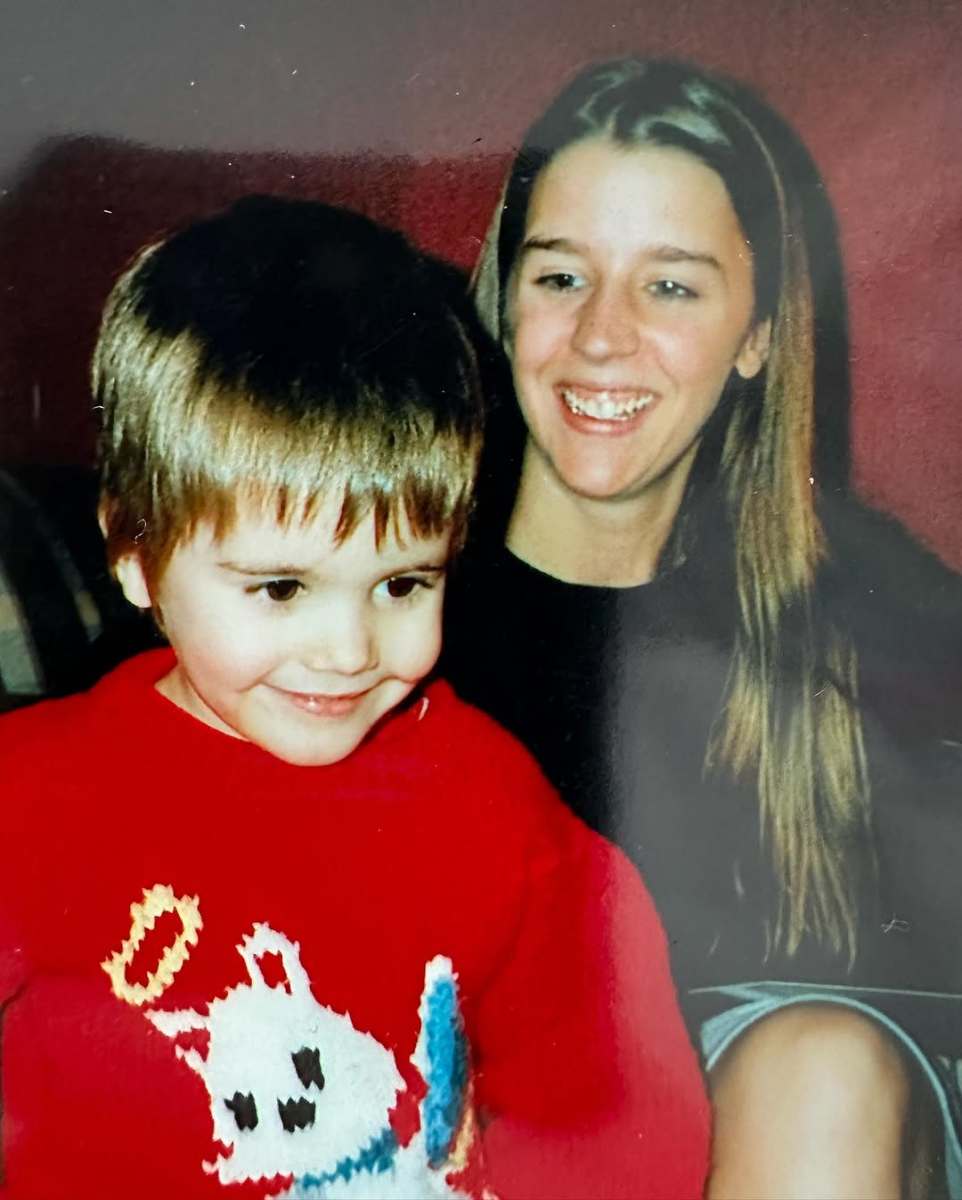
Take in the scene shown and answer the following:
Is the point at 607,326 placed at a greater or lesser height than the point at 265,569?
greater

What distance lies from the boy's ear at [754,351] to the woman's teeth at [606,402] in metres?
0.06

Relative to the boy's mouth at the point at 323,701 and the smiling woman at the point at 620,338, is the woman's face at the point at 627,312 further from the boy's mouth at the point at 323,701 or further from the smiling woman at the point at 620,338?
the boy's mouth at the point at 323,701

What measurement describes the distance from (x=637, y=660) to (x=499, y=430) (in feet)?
0.53

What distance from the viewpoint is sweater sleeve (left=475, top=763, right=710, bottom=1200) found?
776mm

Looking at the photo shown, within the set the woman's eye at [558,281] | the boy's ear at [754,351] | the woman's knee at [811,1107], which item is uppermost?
the woman's eye at [558,281]

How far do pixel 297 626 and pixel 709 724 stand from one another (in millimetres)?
256

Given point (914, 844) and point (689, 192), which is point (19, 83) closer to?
point (689, 192)

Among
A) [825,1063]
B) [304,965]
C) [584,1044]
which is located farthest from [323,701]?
[825,1063]

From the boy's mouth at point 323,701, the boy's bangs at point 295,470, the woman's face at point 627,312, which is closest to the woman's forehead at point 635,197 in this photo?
the woman's face at point 627,312

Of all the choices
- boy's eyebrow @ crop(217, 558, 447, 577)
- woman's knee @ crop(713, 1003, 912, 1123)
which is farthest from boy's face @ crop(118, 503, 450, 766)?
woman's knee @ crop(713, 1003, 912, 1123)

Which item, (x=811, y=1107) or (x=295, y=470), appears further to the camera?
(x=811, y=1107)

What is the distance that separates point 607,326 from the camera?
0.75 metres

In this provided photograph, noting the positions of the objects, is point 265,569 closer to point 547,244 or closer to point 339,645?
point 339,645

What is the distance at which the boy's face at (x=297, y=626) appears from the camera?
70 cm
